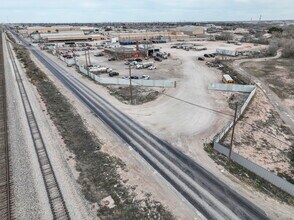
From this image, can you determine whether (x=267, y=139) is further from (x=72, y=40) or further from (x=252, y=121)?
(x=72, y=40)

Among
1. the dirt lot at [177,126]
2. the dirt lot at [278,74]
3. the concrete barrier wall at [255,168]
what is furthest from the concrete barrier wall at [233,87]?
the concrete barrier wall at [255,168]

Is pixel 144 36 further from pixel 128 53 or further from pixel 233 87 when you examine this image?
pixel 233 87

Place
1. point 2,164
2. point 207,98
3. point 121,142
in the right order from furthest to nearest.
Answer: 1. point 207,98
2. point 121,142
3. point 2,164

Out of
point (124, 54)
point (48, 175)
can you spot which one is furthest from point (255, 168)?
point (124, 54)

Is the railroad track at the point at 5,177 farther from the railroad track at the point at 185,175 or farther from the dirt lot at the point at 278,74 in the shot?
the dirt lot at the point at 278,74

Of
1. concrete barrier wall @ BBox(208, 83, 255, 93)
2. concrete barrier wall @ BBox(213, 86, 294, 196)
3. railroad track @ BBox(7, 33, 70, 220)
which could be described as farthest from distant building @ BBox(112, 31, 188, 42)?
concrete barrier wall @ BBox(213, 86, 294, 196)

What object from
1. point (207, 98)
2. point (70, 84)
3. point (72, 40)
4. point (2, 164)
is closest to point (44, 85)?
point (70, 84)

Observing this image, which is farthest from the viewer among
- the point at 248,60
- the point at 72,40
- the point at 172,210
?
the point at 72,40

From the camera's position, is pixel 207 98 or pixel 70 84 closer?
pixel 207 98
